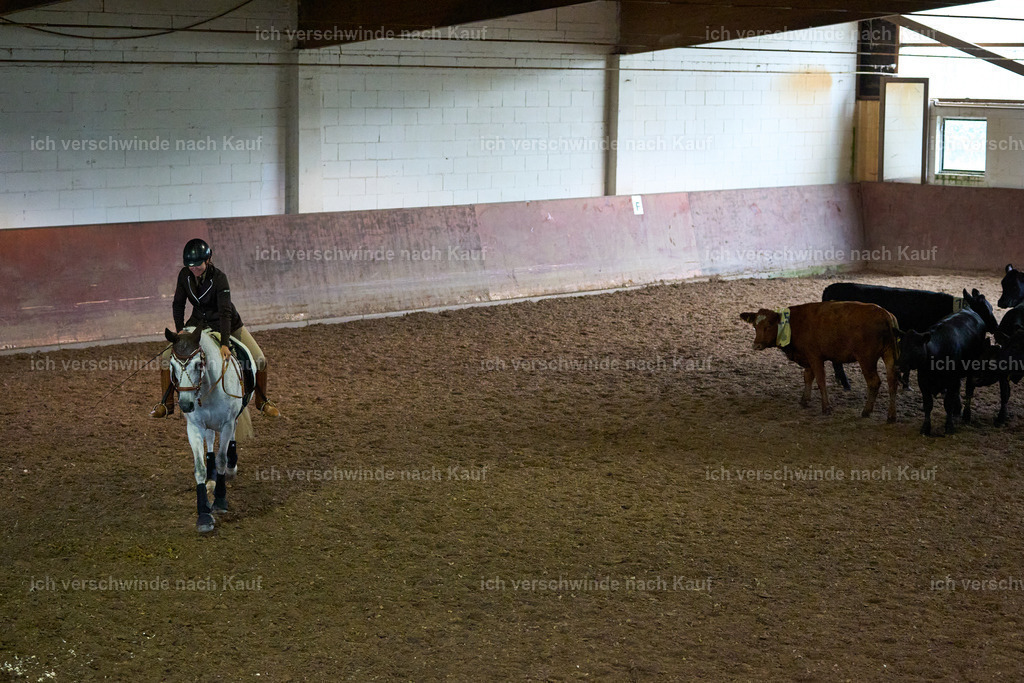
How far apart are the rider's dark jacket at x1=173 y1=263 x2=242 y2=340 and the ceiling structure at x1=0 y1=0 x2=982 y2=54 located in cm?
453

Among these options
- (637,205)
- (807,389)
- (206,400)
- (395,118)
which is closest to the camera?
(206,400)

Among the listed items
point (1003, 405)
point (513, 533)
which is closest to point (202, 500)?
point (513, 533)

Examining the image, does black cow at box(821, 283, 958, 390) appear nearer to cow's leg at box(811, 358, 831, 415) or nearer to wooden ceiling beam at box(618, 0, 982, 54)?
cow's leg at box(811, 358, 831, 415)

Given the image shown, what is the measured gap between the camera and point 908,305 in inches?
392

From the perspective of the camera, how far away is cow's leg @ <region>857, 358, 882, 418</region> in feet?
29.0

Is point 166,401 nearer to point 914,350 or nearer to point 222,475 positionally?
point 222,475

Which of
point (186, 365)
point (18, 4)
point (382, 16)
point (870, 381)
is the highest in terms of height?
point (382, 16)

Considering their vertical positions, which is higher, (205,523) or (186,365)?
(186,365)

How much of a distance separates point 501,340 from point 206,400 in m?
5.79

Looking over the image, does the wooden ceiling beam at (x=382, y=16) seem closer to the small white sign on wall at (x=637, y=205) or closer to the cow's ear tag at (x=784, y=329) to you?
the cow's ear tag at (x=784, y=329)

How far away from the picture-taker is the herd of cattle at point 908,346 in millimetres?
8320

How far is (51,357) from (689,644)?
25.7 ft

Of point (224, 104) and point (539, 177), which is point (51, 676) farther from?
point (539, 177)

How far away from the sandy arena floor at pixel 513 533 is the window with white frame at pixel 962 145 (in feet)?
29.4
